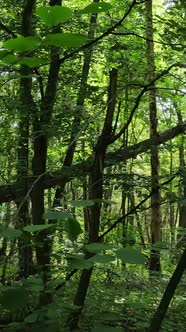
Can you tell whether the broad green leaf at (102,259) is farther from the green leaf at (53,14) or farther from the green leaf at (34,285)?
the green leaf at (53,14)

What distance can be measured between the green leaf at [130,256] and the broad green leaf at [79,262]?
89mm

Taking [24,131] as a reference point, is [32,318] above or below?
below

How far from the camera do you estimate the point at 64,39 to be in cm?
80

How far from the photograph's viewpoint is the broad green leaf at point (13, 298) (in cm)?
94

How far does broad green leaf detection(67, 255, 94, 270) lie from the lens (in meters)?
0.94

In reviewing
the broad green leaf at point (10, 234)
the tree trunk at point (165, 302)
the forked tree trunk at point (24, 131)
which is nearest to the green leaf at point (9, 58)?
the broad green leaf at point (10, 234)

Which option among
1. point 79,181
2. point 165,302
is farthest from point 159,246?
point 79,181

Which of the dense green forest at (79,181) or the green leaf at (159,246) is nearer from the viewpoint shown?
the dense green forest at (79,181)

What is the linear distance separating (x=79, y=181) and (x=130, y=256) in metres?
2.58

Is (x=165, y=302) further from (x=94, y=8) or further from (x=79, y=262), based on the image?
(x=94, y=8)

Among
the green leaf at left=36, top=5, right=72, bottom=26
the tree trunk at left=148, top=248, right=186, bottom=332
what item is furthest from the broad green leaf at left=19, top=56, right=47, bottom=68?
the tree trunk at left=148, top=248, right=186, bottom=332

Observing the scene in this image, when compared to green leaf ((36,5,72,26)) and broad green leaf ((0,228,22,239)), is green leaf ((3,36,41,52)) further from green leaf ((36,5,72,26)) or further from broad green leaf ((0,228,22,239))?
broad green leaf ((0,228,22,239))

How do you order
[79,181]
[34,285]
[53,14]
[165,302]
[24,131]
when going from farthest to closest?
[24,131], [79,181], [165,302], [34,285], [53,14]

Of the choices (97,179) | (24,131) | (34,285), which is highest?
(24,131)
